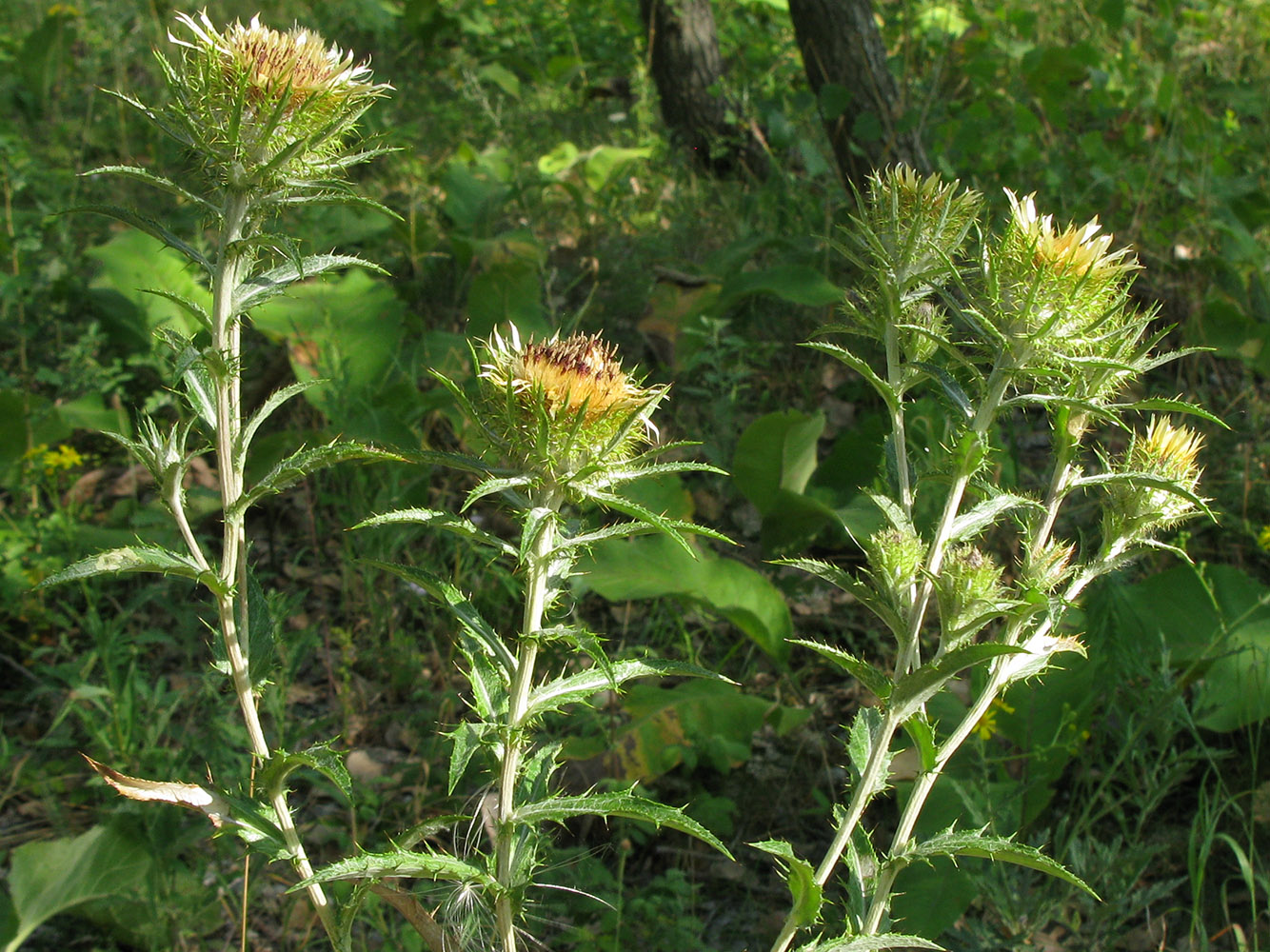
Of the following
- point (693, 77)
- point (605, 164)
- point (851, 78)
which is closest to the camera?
point (851, 78)

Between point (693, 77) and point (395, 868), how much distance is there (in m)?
5.73

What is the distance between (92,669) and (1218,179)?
16.2 ft

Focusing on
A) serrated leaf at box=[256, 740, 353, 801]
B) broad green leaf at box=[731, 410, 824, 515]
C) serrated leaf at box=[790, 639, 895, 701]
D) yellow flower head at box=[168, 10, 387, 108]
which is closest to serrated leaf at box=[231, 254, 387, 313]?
yellow flower head at box=[168, 10, 387, 108]

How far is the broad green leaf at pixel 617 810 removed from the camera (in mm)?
1339

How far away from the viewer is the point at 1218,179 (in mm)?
4531

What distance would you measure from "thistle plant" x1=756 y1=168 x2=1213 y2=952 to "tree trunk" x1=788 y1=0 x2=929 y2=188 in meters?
3.09

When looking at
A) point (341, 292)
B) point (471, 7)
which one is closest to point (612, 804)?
point (341, 292)

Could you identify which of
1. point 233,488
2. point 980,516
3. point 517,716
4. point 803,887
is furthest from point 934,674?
point 233,488

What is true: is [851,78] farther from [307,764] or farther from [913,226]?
[307,764]

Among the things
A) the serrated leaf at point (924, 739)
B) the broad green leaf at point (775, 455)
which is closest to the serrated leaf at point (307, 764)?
the serrated leaf at point (924, 739)

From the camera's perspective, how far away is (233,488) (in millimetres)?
1582

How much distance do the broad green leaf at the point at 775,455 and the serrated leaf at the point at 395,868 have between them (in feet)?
7.15

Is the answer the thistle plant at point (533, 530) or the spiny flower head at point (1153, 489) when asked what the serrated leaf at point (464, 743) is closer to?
the thistle plant at point (533, 530)

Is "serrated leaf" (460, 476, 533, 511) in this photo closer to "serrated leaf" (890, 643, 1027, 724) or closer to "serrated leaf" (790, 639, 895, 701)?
"serrated leaf" (790, 639, 895, 701)
